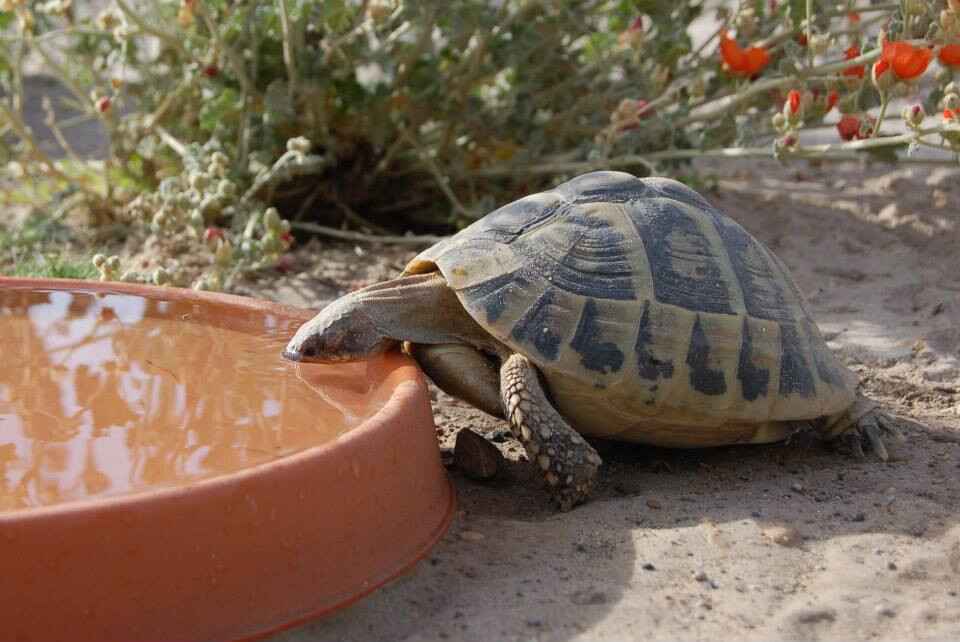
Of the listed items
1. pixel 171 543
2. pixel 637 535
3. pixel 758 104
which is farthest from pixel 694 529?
pixel 758 104

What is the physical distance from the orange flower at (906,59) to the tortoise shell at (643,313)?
2.50 ft

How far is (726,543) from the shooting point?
266 cm

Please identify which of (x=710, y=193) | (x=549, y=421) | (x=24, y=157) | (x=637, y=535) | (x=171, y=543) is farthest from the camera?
(x=710, y=193)

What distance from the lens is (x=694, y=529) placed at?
2.74 meters

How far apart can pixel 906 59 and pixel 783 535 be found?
5.03 feet

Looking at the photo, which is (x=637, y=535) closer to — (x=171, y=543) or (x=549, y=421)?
(x=549, y=421)

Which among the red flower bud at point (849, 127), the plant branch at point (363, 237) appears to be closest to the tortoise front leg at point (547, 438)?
the red flower bud at point (849, 127)

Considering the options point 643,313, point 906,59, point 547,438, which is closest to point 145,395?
point 547,438

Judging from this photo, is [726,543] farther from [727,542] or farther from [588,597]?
[588,597]

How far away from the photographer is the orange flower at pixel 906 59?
353 centimetres

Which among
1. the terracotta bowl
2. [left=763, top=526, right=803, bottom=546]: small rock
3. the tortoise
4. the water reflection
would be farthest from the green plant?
the terracotta bowl

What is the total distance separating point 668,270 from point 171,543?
139 cm

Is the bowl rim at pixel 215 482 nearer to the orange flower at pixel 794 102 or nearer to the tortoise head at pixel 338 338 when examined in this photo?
the tortoise head at pixel 338 338

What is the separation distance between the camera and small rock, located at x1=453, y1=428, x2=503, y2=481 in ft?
10.1
